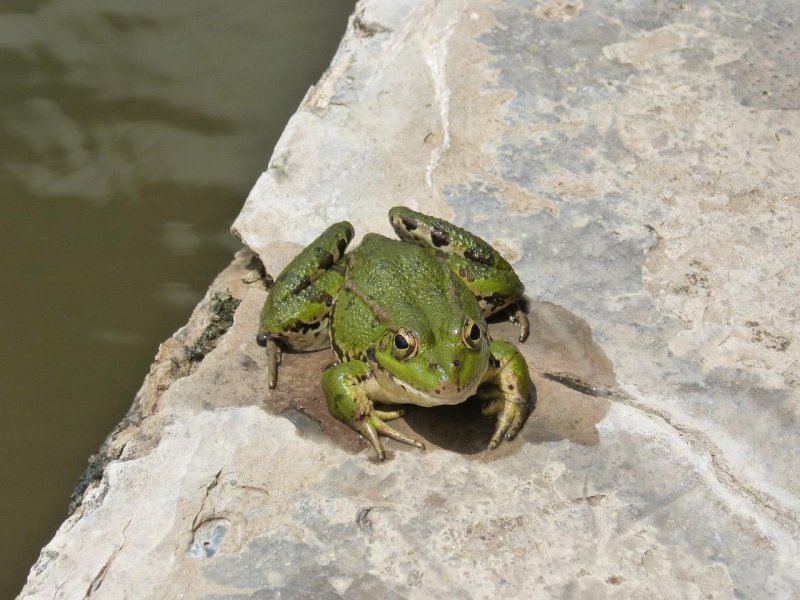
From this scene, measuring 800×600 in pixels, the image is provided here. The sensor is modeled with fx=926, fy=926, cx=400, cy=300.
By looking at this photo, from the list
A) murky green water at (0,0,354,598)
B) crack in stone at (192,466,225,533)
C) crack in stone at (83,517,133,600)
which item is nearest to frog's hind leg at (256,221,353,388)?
crack in stone at (192,466,225,533)

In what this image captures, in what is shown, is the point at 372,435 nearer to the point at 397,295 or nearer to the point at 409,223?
the point at 397,295

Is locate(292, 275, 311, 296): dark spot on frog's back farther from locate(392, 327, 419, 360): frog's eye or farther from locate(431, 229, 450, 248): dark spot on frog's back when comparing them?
locate(392, 327, 419, 360): frog's eye

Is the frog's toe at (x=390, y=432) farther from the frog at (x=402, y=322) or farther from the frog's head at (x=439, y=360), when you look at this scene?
the frog's head at (x=439, y=360)

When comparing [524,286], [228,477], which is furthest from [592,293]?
[228,477]

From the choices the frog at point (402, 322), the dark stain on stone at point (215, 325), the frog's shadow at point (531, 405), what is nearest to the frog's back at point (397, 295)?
the frog at point (402, 322)

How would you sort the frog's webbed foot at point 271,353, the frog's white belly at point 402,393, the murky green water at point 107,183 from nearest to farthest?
1. the frog's white belly at point 402,393
2. the frog's webbed foot at point 271,353
3. the murky green water at point 107,183

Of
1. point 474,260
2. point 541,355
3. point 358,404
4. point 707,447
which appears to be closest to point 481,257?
point 474,260
